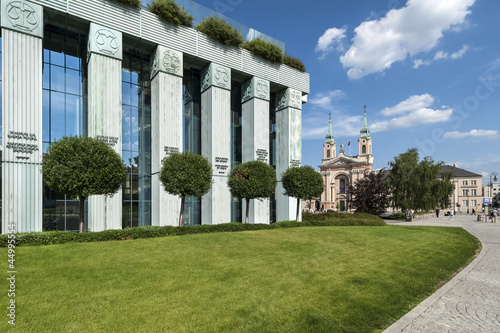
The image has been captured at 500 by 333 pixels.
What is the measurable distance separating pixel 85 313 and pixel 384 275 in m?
9.05

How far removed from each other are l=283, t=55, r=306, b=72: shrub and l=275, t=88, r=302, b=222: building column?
2942 mm

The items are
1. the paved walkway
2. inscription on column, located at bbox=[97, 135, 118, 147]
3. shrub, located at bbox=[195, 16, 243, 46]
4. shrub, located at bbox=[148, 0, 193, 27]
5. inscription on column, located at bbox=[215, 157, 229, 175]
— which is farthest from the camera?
shrub, located at bbox=[195, 16, 243, 46]

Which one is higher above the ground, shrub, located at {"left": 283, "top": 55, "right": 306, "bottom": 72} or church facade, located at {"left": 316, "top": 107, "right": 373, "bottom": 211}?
shrub, located at {"left": 283, "top": 55, "right": 306, "bottom": 72}

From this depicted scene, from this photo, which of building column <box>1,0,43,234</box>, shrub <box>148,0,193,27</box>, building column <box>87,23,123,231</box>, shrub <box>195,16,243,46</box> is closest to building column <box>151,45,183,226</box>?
shrub <box>148,0,193,27</box>

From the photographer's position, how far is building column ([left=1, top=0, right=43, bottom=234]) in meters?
16.4

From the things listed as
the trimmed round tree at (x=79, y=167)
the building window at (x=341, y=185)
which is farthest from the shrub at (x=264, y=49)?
the building window at (x=341, y=185)

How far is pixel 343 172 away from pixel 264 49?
74323 millimetres

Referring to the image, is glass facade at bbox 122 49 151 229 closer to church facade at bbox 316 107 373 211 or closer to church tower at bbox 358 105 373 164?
church facade at bbox 316 107 373 211

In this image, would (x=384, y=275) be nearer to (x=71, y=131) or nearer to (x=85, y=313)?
(x=85, y=313)

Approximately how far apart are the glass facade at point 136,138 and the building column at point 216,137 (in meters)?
4.92

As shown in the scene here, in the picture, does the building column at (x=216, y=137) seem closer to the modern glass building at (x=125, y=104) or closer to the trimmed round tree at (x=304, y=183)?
the modern glass building at (x=125, y=104)

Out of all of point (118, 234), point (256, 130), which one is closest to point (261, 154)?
point (256, 130)

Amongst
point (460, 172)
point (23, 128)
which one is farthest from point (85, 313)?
point (460, 172)

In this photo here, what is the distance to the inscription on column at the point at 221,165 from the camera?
25.3 meters
